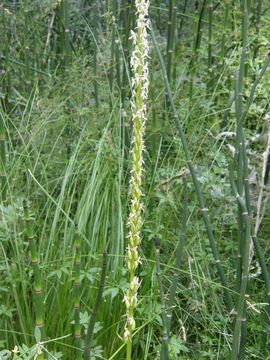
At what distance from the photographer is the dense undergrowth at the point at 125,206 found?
1.91 meters

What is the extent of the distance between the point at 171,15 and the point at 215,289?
3.94ft

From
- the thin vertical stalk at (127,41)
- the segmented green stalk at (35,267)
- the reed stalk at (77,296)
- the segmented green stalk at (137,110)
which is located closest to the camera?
the segmented green stalk at (137,110)

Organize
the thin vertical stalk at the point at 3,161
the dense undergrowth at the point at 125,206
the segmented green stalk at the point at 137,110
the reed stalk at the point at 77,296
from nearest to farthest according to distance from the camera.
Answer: the segmented green stalk at the point at 137,110, the reed stalk at the point at 77,296, the dense undergrowth at the point at 125,206, the thin vertical stalk at the point at 3,161

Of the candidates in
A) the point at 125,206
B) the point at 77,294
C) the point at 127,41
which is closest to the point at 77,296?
the point at 77,294

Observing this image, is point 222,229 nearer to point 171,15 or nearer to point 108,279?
point 108,279

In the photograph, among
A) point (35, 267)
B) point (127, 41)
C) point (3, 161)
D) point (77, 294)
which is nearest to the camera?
point (35, 267)

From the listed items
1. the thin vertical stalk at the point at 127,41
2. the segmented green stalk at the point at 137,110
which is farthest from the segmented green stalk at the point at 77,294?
the thin vertical stalk at the point at 127,41

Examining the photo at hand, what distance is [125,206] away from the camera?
226 cm

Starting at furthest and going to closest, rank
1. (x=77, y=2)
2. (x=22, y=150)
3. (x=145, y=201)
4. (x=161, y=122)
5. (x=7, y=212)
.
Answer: (x=77, y=2) → (x=161, y=122) → (x=22, y=150) → (x=145, y=201) → (x=7, y=212)

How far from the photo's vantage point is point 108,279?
2025 mm

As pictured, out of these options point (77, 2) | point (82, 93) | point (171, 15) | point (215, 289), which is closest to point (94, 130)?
point (82, 93)

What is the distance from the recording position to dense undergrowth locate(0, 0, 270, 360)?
1906 mm

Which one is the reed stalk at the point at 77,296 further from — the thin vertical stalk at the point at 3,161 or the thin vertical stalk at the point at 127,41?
the thin vertical stalk at the point at 127,41

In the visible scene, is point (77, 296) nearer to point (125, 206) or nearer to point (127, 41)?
point (125, 206)
